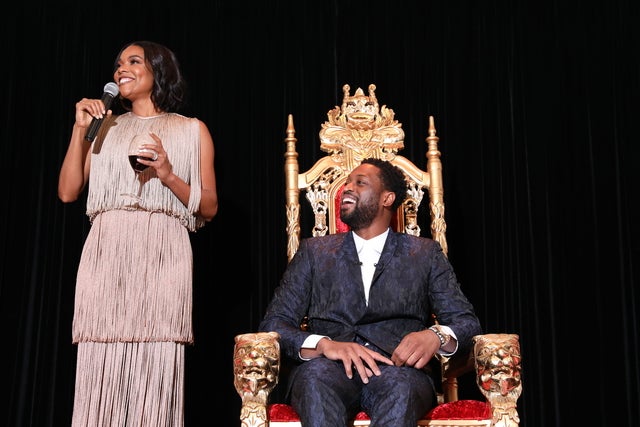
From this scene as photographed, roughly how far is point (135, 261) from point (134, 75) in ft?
2.50

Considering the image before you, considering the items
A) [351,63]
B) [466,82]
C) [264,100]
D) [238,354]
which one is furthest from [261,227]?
[238,354]

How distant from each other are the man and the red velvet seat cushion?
0.04 m

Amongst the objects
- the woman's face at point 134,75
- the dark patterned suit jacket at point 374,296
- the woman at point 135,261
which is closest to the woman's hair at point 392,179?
the dark patterned suit jacket at point 374,296

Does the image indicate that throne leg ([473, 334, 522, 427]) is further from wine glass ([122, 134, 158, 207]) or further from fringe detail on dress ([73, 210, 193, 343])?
wine glass ([122, 134, 158, 207])

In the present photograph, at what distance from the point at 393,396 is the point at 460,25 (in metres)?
2.48

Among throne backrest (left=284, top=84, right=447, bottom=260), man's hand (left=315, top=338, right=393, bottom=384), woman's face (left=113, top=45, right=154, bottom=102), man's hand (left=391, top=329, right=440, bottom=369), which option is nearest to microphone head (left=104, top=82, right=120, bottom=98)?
woman's face (left=113, top=45, right=154, bottom=102)

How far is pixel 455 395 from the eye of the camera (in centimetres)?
325

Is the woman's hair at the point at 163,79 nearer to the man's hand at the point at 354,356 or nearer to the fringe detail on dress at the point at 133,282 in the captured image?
the fringe detail on dress at the point at 133,282

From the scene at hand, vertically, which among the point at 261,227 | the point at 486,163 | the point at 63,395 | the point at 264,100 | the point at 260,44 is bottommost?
the point at 63,395

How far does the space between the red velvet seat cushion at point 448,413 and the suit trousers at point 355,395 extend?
31 mm

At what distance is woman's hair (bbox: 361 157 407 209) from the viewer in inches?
131

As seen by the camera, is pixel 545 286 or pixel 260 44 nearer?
pixel 545 286

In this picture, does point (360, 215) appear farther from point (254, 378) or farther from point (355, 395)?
point (254, 378)

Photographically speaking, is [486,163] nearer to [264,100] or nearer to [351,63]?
[351,63]
